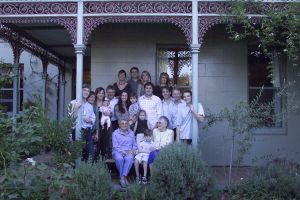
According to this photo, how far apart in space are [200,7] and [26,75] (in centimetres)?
1015

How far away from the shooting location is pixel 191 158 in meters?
8.45

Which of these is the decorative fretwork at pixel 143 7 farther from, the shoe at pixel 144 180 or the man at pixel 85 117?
the shoe at pixel 144 180

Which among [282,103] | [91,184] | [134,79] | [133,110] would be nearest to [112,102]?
[133,110]

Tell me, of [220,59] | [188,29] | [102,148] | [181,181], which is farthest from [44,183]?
[220,59]

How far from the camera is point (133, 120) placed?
10148 millimetres

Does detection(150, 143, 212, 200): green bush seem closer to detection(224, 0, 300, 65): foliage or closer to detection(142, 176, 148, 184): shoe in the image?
detection(142, 176, 148, 184): shoe

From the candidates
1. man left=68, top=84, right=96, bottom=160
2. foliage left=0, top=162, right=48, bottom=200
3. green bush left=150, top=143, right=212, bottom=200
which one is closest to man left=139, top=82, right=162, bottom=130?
man left=68, top=84, right=96, bottom=160

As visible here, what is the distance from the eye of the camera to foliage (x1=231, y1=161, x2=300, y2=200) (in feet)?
28.5

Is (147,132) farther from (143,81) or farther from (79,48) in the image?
(79,48)

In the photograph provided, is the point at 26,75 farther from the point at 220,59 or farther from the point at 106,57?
the point at 220,59

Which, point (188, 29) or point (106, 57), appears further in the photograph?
point (106, 57)

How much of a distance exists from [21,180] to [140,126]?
14.6 feet

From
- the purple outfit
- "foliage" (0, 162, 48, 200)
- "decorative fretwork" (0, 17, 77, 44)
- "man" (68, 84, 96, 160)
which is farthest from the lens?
"decorative fretwork" (0, 17, 77, 44)

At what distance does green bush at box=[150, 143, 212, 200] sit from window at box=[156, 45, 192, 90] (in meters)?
4.34
